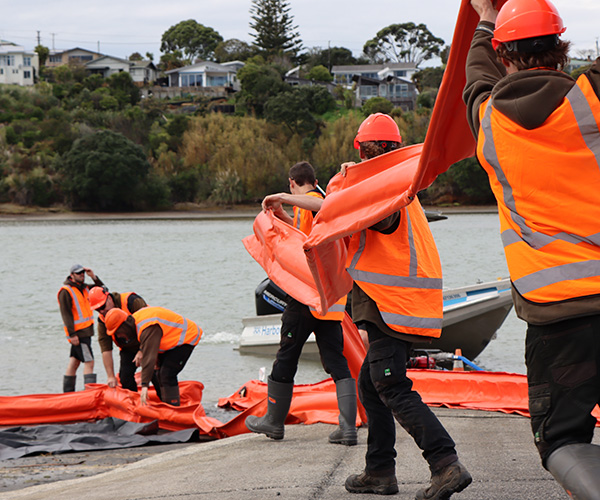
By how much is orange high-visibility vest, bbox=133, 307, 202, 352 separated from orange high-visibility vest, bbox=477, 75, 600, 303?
18.9ft

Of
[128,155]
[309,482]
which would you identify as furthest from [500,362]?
[128,155]

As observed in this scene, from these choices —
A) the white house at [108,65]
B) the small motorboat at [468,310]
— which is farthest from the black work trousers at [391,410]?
the white house at [108,65]

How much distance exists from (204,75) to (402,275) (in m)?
136

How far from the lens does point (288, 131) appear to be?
96.0 metres

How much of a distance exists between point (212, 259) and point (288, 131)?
2104 inches

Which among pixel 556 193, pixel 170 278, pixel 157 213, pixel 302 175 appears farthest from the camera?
pixel 157 213

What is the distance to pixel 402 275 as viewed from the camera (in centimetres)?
434

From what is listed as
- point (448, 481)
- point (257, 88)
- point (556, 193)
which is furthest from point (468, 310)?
point (257, 88)

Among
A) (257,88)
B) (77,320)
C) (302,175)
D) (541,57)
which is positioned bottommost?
(77,320)

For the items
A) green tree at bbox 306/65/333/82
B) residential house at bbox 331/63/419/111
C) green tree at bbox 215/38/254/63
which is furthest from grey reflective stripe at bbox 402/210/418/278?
green tree at bbox 215/38/254/63

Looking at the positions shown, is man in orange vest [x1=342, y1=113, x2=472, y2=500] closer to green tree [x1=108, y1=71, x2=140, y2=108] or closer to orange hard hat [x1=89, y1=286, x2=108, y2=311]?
orange hard hat [x1=89, y1=286, x2=108, y2=311]

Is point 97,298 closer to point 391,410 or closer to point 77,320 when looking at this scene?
point 77,320

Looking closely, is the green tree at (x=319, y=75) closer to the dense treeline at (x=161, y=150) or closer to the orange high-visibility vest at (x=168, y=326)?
the dense treeline at (x=161, y=150)

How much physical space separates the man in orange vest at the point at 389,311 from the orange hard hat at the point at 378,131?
0.25m
